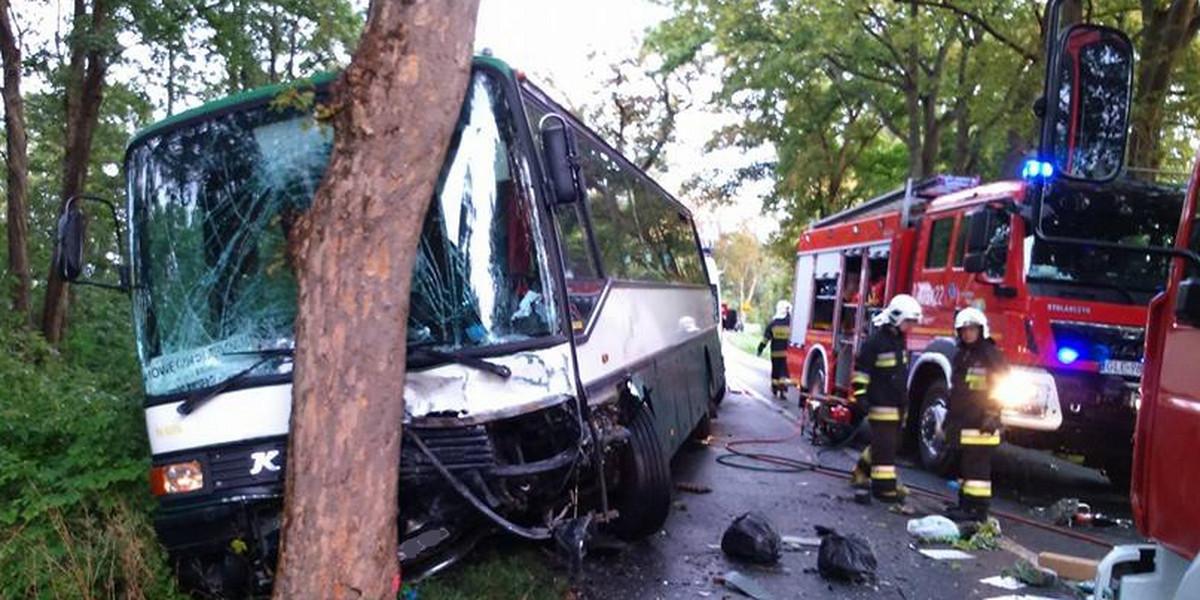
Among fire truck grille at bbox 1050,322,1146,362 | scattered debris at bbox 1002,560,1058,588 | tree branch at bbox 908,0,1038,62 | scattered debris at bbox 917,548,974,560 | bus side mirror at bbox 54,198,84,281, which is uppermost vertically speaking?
tree branch at bbox 908,0,1038,62

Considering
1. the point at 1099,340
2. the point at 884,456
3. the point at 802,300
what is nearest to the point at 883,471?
the point at 884,456

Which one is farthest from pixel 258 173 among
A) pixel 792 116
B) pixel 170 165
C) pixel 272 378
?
pixel 792 116

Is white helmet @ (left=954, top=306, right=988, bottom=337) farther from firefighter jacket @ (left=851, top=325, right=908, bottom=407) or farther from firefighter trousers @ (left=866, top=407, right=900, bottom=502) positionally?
firefighter trousers @ (left=866, top=407, right=900, bottom=502)

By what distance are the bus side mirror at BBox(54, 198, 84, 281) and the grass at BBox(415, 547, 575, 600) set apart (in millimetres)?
2262

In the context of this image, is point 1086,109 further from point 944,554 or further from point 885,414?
point 885,414

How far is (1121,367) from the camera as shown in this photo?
7.77 m

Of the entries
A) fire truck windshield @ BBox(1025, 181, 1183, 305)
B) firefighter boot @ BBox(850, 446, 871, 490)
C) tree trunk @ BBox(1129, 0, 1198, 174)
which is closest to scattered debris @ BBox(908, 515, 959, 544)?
firefighter boot @ BBox(850, 446, 871, 490)

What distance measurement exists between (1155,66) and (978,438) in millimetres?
6548

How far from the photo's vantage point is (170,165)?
4.80 m

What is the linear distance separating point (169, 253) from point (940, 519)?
5.09 m

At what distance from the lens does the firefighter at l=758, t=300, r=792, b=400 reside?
15.6 meters

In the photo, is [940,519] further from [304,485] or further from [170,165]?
[170,165]

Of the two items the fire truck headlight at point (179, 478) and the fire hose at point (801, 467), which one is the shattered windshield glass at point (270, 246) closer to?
the fire truck headlight at point (179, 478)

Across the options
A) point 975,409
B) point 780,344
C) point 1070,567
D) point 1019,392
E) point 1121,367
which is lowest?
point 1070,567
